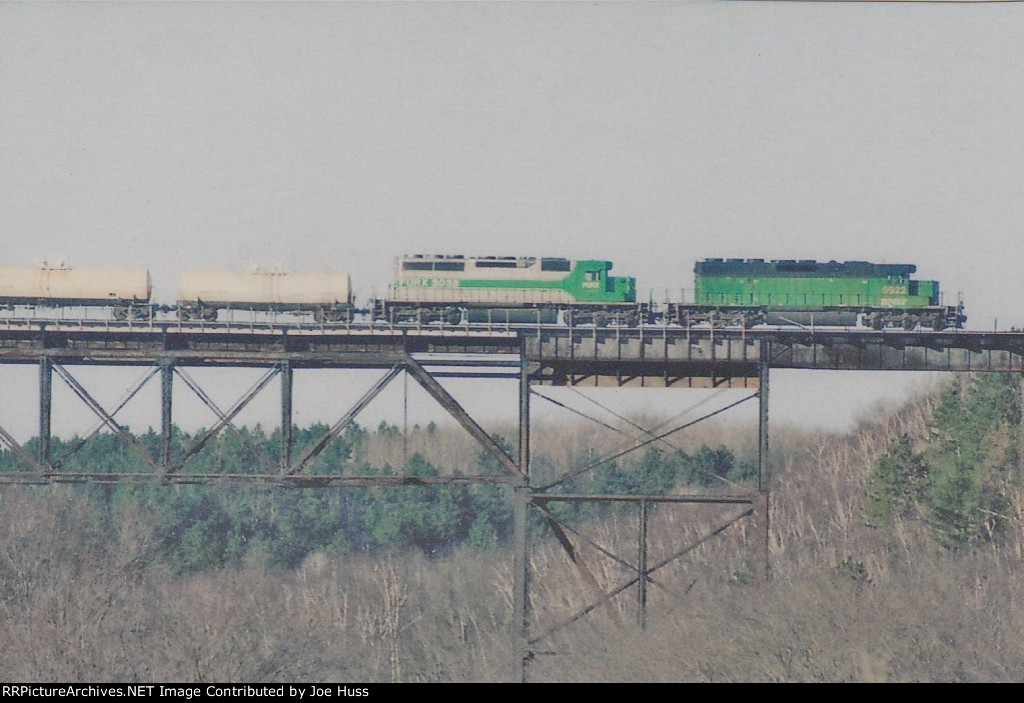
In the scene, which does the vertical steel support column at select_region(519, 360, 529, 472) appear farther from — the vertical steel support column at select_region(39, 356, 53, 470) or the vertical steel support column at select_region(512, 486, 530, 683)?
the vertical steel support column at select_region(39, 356, 53, 470)

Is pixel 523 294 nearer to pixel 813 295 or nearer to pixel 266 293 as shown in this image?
pixel 266 293

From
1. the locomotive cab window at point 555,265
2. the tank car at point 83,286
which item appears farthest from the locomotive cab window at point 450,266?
the tank car at point 83,286

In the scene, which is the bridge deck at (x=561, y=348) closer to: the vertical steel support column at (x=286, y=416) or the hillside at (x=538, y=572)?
the vertical steel support column at (x=286, y=416)

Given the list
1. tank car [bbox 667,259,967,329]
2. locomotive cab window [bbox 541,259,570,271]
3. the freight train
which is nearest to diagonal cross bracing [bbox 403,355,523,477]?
the freight train

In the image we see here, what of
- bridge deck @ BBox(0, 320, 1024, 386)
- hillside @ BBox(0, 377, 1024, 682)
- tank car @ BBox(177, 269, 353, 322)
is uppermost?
tank car @ BBox(177, 269, 353, 322)

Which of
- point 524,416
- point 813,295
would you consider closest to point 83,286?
point 524,416
